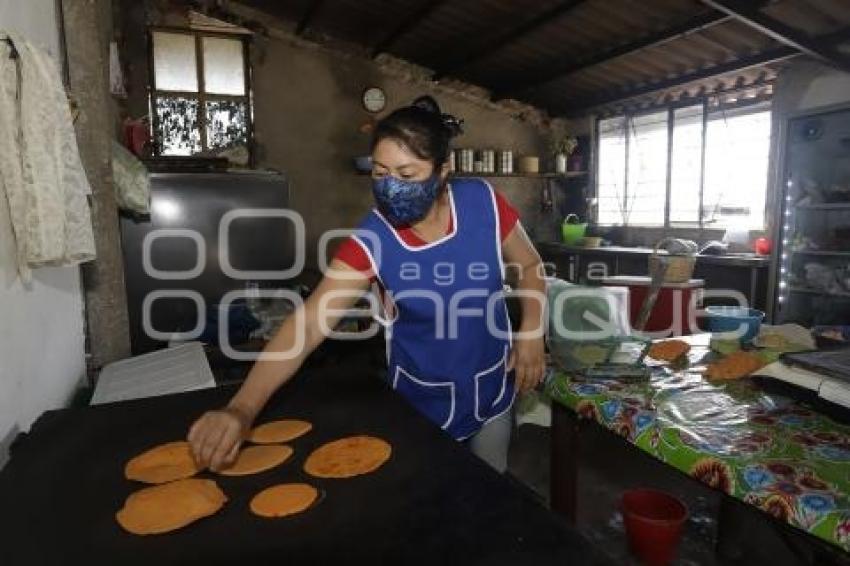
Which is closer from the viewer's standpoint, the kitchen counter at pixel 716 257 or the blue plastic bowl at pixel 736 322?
the blue plastic bowl at pixel 736 322

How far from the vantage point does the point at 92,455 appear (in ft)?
3.59

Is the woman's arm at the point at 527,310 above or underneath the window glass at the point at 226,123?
underneath

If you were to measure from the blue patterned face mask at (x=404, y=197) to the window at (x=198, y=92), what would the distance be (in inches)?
184

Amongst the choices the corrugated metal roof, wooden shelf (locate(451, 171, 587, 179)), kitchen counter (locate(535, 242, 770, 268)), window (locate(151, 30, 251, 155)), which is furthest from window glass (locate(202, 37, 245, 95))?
kitchen counter (locate(535, 242, 770, 268))

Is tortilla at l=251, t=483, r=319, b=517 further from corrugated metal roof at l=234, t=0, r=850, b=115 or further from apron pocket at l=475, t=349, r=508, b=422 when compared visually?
corrugated metal roof at l=234, t=0, r=850, b=115

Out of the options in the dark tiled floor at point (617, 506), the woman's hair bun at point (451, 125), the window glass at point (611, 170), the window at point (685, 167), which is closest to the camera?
the woman's hair bun at point (451, 125)

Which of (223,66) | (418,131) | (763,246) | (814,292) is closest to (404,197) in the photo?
(418,131)

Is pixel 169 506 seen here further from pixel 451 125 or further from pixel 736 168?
pixel 736 168

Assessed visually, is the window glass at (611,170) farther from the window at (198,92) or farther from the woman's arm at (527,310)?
the woman's arm at (527,310)

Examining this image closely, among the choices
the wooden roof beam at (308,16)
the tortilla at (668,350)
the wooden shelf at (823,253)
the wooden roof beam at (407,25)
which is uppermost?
the wooden roof beam at (308,16)

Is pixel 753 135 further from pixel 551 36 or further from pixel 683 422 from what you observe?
pixel 683 422

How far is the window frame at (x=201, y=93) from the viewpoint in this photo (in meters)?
5.27

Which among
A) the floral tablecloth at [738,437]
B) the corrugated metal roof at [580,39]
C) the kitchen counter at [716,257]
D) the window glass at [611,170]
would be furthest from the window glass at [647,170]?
the floral tablecloth at [738,437]

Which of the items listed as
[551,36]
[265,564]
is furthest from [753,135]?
[265,564]
